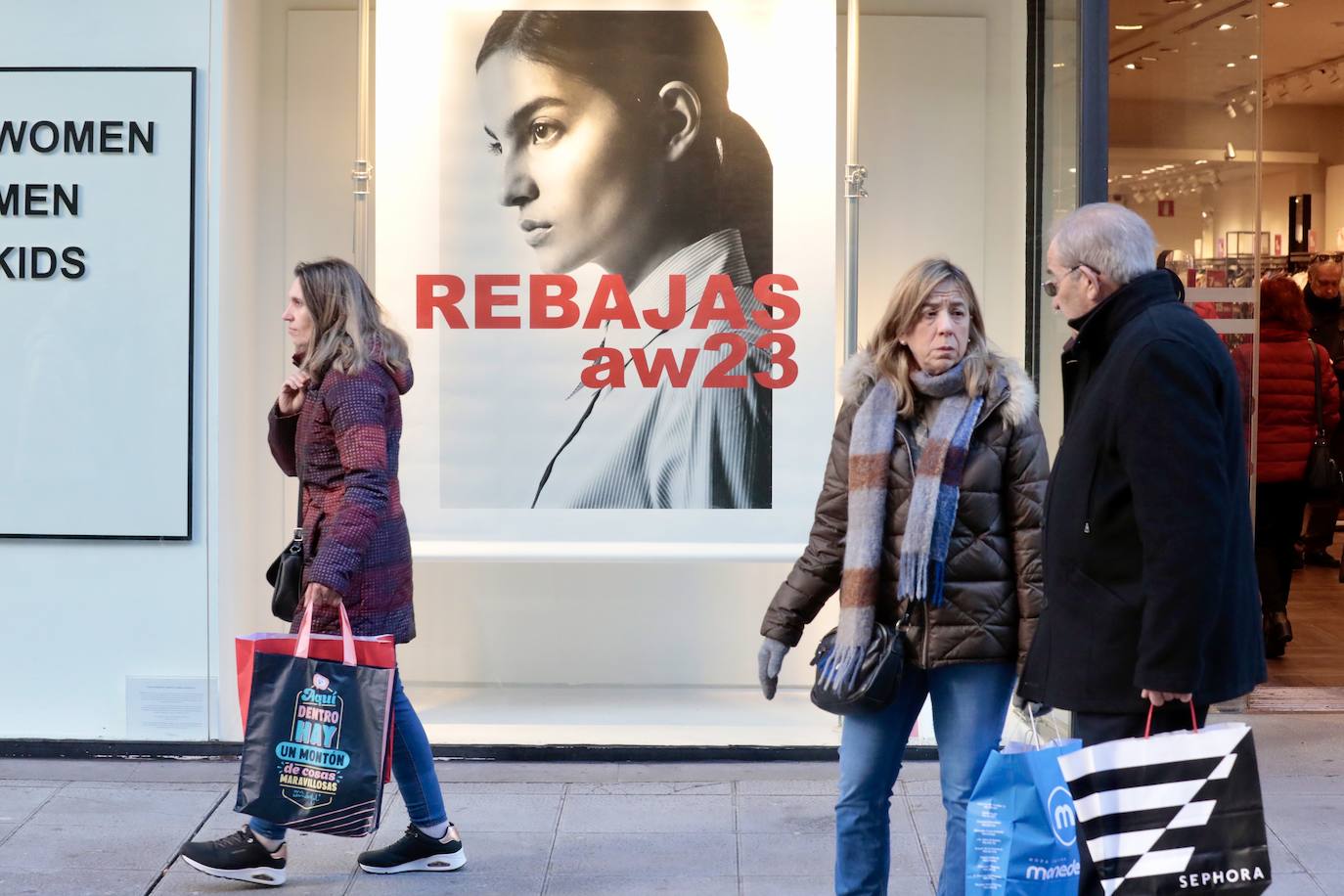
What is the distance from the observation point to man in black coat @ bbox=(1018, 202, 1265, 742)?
303 centimetres

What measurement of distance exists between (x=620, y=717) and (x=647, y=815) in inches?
39.1

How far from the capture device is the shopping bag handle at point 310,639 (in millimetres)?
4195

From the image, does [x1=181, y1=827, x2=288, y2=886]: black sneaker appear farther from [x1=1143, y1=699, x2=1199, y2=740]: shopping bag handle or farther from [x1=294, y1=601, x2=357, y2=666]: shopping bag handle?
[x1=1143, y1=699, x2=1199, y2=740]: shopping bag handle

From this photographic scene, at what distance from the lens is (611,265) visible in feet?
19.3

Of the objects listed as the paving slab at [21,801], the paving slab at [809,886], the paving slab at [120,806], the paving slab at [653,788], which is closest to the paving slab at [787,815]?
the paving slab at [653,788]

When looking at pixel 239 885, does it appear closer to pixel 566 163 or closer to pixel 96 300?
pixel 96 300

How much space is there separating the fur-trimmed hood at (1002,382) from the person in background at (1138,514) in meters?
0.25

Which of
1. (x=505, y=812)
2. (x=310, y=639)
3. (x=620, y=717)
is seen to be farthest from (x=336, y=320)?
(x=620, y=717)

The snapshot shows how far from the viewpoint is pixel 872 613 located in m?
3.64

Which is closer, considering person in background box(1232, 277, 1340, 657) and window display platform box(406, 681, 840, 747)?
window display platform box(406, 681, 840, 747)

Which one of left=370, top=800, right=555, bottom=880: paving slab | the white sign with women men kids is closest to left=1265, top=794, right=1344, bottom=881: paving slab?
the white sign with women men kids

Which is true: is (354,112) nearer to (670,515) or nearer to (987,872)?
(670,515)

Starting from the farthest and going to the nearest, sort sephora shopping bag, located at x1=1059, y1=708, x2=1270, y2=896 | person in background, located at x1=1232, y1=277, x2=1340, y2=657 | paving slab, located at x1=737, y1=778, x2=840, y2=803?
1. person in background, located at x1=1232, y1=277, x2=1340, y2=657
2. paving slab, located at x1=737, y1=778, x2=840, y2=803
3. sephora shopping bag, located at x1=1059, y1=708, x2=1270, y2=896

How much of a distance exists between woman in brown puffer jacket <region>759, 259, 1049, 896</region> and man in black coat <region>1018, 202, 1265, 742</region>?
8.6 inches
